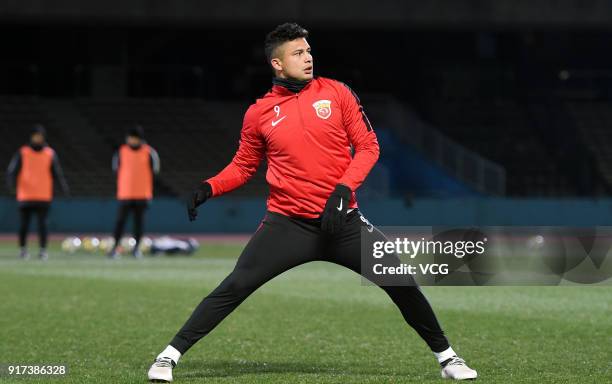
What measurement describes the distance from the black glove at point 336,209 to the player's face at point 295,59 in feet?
2.54

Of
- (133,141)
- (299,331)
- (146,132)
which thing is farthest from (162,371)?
(146,132)

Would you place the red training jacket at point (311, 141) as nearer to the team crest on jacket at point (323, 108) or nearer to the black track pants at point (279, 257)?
the team crest on jacket at point (323, 108)

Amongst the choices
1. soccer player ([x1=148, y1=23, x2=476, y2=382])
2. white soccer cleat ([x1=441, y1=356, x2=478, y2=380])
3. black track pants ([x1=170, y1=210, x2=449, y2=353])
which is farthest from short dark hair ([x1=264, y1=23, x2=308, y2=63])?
white soccer cleat ([x1=441, y1=356, x2=478, y2=380])

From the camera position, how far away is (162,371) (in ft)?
24.9

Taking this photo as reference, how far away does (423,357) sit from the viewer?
9375 millimetres

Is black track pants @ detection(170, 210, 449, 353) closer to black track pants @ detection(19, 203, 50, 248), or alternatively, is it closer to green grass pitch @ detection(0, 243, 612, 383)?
green grass pitch @ detection(0, 243, 612, 383)

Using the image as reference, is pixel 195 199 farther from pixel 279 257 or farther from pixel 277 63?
pixel 277 63

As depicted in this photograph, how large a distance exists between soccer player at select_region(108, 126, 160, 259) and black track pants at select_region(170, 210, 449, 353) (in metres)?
14.7

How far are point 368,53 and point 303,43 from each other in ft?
124

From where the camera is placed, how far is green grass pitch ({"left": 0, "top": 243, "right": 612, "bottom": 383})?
334 inches

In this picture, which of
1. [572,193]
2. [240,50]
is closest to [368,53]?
[240,50]

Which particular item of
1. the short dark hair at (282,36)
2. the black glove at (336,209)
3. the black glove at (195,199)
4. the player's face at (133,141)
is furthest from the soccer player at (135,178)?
A: the black glove at (336,209)

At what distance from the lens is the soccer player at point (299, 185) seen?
298 inches

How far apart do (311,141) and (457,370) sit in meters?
1.65
